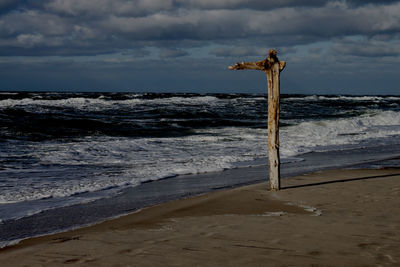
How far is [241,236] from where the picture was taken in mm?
5195

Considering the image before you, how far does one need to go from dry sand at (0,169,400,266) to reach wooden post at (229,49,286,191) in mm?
724

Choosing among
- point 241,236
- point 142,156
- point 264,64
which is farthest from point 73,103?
point 241,236

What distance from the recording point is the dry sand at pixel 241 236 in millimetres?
4422

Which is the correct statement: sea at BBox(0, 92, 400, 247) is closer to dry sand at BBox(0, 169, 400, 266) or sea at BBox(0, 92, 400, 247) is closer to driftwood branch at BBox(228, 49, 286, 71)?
dry sand at BBox(0, 169, 400, 266)

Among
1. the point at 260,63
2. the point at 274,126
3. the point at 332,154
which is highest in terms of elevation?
the point at 260,63

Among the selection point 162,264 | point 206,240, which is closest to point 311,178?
point 206,240

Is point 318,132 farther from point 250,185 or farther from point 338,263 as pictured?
point 338,263

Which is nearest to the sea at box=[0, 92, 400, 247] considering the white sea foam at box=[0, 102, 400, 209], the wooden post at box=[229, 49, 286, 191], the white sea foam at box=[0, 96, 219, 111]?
the white sea foam at box=[0, 102, 400, 209]

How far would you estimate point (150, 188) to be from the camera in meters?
9.12

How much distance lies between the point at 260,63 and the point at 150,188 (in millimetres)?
3122

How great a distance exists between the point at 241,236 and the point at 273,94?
3.95 metres

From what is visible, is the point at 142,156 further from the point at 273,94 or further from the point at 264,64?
the point at 264,64

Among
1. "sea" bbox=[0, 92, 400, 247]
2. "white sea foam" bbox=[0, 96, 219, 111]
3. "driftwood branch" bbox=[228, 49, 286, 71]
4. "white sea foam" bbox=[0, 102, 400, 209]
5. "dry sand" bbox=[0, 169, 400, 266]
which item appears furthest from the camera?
"white sea foam" bbox=[0, 96, 219, 111]

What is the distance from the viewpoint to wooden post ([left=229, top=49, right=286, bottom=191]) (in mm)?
8508
